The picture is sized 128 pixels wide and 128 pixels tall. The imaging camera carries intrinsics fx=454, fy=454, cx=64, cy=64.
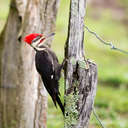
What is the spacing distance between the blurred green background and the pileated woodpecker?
14 cm

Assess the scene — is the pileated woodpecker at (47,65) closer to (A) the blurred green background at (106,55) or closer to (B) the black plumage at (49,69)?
(B) the black plumage at (49,69)

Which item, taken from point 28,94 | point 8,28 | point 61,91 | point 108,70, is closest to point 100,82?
point 108,70

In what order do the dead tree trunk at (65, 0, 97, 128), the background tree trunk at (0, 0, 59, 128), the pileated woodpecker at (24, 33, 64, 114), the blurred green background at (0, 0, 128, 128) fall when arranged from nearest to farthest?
1. the dead tree trunk at (65, 0, 97, 128)
2. the pileated woodpecker at (24, 33, 64, 114)
3. the background tree trunk at (0, 0, 59, 128)
4. the blurred green background at (0, 0, 128, 128)

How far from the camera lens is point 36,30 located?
5.23 meters

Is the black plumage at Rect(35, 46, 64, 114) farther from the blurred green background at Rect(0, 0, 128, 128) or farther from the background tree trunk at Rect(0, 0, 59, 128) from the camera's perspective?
the background tree trunk at Rect(0, 0, 59, 128)

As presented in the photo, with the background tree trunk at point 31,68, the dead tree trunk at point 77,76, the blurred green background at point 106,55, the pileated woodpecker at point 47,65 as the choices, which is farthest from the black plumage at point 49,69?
the background tree trunk at point 31,68

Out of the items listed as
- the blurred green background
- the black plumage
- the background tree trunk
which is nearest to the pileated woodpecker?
A: the black plumage

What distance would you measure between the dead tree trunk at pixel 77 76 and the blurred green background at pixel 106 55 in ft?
0.89

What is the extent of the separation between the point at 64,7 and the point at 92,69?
9900 millimetres

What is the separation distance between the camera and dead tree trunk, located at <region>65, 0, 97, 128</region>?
392 centimetres

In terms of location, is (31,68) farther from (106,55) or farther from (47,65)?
(106,55)

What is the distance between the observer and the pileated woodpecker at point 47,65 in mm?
4383

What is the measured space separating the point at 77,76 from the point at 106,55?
7262mm

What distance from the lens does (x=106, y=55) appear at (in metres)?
11.2
